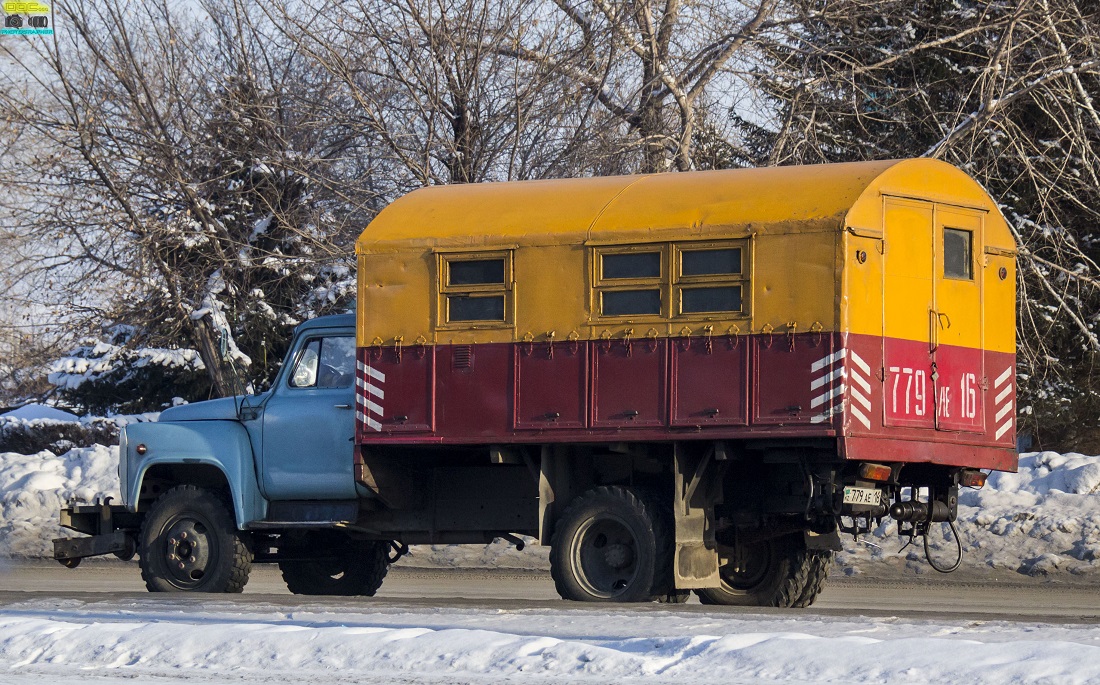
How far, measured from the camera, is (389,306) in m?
12.9

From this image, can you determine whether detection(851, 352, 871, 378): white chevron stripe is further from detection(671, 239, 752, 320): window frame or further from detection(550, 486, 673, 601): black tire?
detection(550, 486, 673, 601): black tire

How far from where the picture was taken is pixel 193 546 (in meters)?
13.8

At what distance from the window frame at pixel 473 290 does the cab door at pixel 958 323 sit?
3137mm

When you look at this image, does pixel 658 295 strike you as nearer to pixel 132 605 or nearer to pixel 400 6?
pixel 132 605

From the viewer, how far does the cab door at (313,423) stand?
43.9 feet

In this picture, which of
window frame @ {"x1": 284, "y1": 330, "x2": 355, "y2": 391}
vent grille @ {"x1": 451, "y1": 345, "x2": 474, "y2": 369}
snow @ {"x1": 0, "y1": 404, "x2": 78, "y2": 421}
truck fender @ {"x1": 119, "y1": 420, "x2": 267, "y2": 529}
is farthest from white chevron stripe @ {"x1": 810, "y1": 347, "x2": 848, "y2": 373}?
snow @ {"x1": 0, "y1": 404, "x2": 78, "y2": 421}

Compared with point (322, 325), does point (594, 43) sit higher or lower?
Answer: higher

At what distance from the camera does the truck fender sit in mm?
13672

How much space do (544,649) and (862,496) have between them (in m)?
3.92

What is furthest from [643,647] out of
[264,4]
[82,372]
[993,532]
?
[82,372]

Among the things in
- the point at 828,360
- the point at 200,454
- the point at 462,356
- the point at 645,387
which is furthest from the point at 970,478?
the point at 200,454

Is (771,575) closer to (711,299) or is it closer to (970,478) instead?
(970,478)

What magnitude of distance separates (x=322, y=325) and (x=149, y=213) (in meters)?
9.31

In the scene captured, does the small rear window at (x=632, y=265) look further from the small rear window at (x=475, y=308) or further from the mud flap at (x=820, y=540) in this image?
the mud flap at (x=820, y=540)
